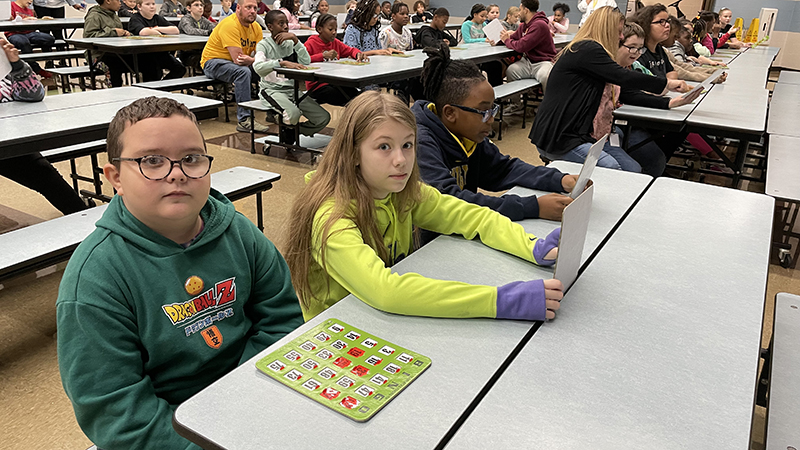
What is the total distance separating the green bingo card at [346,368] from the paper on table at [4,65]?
2477 millimetres

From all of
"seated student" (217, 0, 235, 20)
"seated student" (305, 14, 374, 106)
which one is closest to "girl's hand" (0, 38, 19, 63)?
"seated student" (305, 14, 374, 106)

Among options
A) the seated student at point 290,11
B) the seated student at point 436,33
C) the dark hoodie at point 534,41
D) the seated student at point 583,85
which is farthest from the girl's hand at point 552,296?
the seated student at point 290,11

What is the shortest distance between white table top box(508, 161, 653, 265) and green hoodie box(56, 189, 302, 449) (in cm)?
82

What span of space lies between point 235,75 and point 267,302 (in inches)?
185

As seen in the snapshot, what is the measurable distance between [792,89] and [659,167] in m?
2.57

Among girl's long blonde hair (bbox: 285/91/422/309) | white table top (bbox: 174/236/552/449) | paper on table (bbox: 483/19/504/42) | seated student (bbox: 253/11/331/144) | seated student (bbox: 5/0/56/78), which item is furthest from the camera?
seated student (bbox: 5/0/56/78)

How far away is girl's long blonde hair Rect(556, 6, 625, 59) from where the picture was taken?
3.12 m

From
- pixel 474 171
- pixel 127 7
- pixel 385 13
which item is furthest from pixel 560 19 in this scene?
pixel 474 171

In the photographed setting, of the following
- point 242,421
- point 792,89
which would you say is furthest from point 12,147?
point 792,89

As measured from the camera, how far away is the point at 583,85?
314 cm

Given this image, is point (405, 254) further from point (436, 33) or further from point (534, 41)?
point (436, 33)

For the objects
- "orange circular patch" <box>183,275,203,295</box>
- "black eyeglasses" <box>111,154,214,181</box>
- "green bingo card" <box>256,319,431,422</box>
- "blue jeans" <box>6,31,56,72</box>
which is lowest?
"blue jeans" <box>6,31,56,72</box>

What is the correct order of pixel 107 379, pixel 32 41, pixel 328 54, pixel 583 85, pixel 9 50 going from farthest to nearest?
pixel 32 41 < pixel 328 54 < pixel 583 85 < pixel 9 50 < pixel 107 379

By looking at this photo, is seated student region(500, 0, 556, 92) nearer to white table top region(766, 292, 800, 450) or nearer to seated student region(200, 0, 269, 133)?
seated student region(200, 0, 269, 133)
